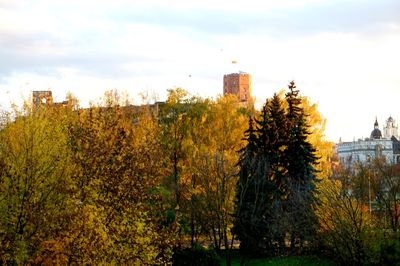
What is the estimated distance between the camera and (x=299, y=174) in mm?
36938

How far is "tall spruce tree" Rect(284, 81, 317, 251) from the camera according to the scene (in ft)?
102

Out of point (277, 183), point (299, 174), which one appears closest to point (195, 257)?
point (277, 183)

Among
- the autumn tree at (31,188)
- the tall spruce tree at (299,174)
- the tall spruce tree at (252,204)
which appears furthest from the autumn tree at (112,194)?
the tall spruce tree at (252,204)

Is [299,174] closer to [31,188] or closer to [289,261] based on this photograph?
[289,261]

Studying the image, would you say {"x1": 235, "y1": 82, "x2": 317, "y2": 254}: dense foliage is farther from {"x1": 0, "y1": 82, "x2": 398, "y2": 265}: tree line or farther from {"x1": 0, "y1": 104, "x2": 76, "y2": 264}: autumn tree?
{"x1": 0, "y1": 104, "x2": 76, "y2": 264}: autumn tree

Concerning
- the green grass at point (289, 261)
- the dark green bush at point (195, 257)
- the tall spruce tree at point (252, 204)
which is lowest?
the green grass at point (289, 261)

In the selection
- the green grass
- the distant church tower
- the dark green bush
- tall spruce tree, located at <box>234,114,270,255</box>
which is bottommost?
the green grass

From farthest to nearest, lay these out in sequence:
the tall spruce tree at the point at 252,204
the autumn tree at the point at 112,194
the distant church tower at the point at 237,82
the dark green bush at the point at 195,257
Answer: the distant church tower at the point at 237,82
the tall spruce tree at the point at 252,204
the dark green bush at the point at 195,257
the autumn tree at the point at 112,194

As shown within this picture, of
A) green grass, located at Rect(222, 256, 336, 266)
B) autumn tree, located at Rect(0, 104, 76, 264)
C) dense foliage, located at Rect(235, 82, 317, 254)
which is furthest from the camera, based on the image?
dense foliage, located at Rect(235, 82, 317, 254)

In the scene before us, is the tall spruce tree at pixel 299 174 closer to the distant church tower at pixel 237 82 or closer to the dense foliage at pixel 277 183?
the dense foliage at pixel 277 183

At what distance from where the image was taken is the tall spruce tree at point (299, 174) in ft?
102

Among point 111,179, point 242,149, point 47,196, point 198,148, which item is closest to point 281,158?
point 242,149

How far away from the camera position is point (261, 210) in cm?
3416

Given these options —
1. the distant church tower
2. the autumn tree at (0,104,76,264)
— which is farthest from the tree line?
the distant church tower
